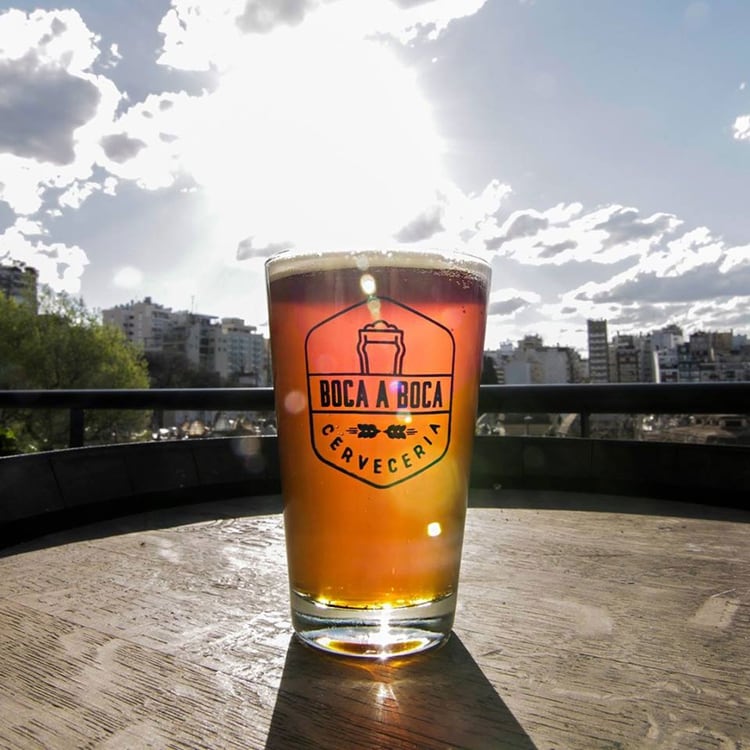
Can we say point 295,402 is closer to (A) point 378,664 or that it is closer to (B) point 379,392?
(B) point 379,392

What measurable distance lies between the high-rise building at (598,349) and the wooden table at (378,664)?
130 metres

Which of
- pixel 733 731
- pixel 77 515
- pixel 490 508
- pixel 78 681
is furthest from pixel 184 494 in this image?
pixel 733 731

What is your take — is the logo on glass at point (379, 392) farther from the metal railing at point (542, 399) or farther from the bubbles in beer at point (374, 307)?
the metal railing at point (542, 399)

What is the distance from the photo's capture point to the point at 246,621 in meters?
0.71

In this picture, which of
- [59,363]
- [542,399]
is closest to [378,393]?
[542,399]

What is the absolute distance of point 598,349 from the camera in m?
130

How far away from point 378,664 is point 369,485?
181 mm

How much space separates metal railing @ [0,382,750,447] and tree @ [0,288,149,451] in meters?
27.7

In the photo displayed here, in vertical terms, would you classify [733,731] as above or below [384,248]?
→ below

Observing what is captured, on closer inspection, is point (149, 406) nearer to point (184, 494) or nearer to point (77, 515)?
point (184, 494)

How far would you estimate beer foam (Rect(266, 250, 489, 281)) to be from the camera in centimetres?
72

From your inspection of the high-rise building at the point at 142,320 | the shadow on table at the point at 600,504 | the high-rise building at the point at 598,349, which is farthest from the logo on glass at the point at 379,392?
the high-rise building at the point at 598,349

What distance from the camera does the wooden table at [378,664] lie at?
0.48 metres

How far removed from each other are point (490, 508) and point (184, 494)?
743mm
